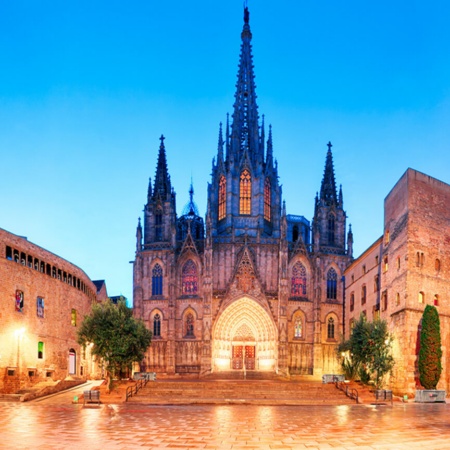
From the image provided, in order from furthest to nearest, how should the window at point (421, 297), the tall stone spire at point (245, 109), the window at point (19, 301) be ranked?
the tall stone spire at point (245, 109) → the window at point (19, 301) → the window at point (421, 297)

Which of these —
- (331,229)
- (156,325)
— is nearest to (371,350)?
(156,325)

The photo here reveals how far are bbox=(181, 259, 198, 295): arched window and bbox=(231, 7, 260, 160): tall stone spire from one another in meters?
12.8

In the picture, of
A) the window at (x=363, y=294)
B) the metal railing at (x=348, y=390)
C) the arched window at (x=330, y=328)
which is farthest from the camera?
the arched window at (x=330, y=328)

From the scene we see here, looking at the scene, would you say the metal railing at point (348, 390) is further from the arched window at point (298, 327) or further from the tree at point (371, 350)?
the arched window at point (298, 327)

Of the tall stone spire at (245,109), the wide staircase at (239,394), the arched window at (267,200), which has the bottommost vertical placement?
the wide staircase at (239,394)

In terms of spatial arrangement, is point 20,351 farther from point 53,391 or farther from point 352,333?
point 352,333

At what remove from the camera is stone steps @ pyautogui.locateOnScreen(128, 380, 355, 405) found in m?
30.2

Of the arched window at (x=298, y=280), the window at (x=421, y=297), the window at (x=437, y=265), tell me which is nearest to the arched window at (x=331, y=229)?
the arched window at (x=298, y=280)

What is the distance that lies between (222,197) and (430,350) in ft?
103

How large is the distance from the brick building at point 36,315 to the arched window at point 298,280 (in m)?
20.1

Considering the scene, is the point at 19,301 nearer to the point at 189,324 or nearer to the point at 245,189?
the point at 189,324

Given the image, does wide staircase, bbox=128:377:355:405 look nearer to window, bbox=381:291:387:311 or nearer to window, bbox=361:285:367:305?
window, bbox=381:291:387:311

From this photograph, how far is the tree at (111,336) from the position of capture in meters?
32.8

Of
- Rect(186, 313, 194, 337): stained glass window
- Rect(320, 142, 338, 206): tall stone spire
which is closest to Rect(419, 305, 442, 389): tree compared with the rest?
Rect(186, 313, 194, 337): stained glass window
